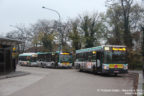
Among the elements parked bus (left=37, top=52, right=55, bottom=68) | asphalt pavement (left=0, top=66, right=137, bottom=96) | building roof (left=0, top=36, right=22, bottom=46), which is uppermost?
building roof (left=0, top=36, right=22, bottom=46)

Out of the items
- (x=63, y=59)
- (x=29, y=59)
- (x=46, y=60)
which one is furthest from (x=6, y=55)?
(x=29, y=59)

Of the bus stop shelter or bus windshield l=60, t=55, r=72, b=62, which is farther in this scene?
bus windshield l=60, t=55, r=72, b=62

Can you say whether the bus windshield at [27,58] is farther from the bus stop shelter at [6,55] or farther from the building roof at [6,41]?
the building roof at [6,41]

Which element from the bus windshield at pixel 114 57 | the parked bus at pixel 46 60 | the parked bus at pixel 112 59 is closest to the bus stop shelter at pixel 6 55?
the parked bus at pixel 112 59

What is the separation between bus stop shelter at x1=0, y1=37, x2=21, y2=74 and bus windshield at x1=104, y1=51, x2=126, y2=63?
1054cm

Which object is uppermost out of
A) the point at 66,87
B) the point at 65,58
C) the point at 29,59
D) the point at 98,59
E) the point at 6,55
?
the point at 6,55

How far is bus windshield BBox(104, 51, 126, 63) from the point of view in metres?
21.1

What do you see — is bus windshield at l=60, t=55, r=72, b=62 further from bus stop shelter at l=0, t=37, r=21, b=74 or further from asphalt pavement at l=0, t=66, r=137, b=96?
asphalt pavement at l=0, t=66, r=137, b=96

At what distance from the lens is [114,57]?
21.2 meters

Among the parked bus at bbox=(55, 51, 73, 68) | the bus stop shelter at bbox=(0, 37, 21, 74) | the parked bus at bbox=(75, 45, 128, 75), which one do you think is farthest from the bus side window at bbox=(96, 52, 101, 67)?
the parked bus at bbox=(55, 51, 73, 68)

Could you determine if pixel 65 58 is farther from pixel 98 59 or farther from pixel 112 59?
pixel 112 59

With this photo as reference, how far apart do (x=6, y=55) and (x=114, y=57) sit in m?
11.8

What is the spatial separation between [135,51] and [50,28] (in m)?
34.2

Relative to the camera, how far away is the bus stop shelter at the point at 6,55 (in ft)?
74.9
